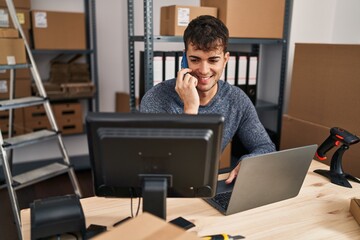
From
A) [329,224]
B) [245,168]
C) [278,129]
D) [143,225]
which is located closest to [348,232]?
[329,224]

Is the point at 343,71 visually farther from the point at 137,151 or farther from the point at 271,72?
the point at 137,151

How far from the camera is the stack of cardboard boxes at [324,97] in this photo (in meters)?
1.82

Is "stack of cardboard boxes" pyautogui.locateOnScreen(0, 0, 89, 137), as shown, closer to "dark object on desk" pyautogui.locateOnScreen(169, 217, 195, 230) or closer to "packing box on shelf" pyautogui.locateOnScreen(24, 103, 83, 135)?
"packing box on shelf" pyautogui.locateOnScreen(24, 103, 83, 135)

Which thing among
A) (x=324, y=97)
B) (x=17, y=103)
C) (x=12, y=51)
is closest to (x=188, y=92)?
(x=324, y=97)

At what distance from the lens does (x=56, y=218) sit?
2.83 ft

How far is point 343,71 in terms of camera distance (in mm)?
1859

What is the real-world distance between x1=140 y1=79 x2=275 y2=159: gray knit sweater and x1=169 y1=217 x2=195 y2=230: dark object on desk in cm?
62

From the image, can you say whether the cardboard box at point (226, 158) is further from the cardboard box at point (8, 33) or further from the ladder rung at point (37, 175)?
the cardboard box at point (8, 33)

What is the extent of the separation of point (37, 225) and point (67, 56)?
2.74 meters

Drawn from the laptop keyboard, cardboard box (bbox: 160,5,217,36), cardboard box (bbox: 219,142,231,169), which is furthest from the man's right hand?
cardboard box (bbox: 219,142,231,169)

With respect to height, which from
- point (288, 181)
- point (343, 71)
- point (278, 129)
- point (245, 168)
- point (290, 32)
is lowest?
point (278, 129)

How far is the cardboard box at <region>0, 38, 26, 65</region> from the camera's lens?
2.29 meters

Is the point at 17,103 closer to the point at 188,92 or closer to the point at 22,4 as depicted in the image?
the point at 22,4

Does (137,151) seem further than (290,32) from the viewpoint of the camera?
No
